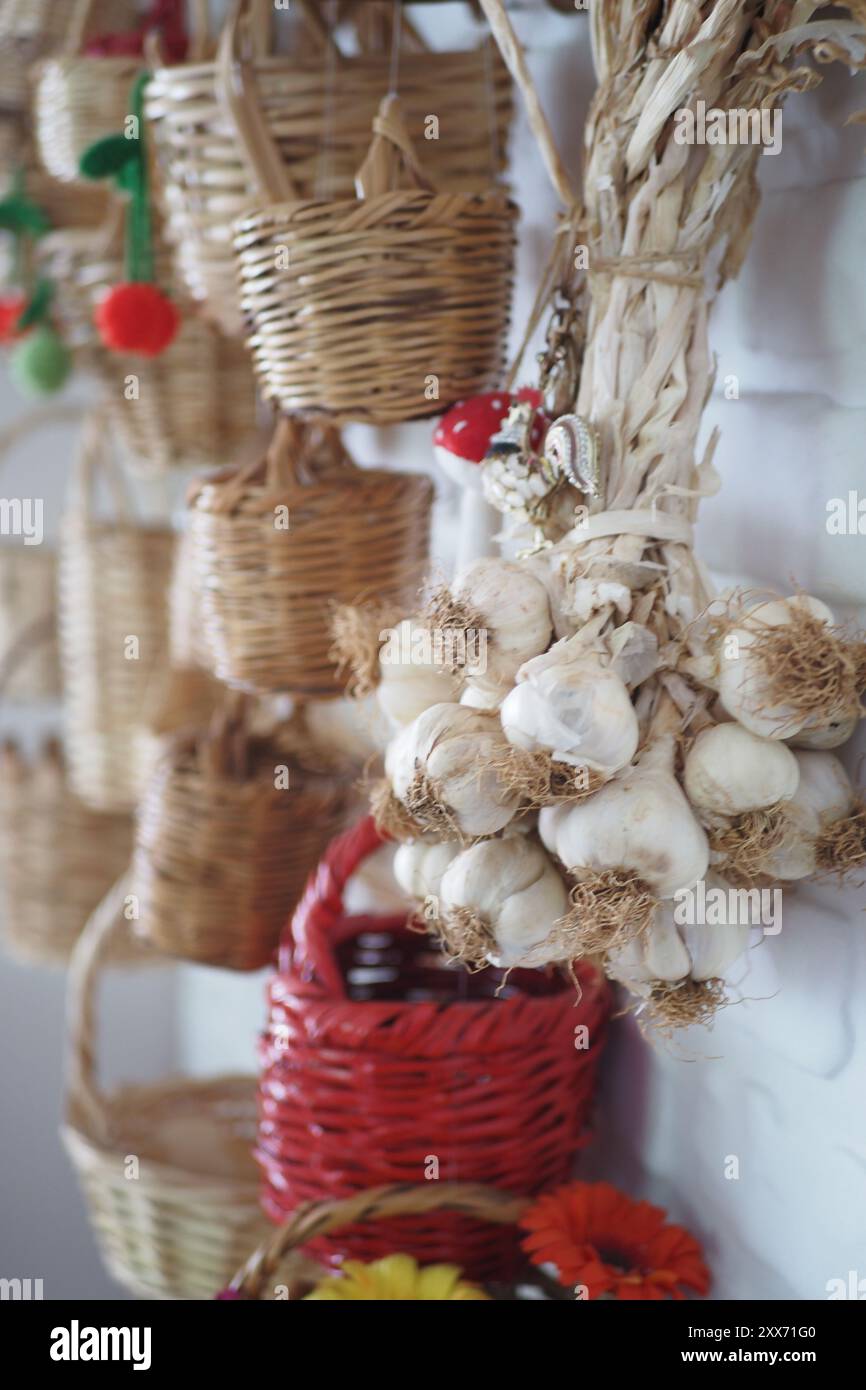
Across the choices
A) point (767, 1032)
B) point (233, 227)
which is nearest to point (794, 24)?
point (233, 227)

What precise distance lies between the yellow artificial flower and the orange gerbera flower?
5cm

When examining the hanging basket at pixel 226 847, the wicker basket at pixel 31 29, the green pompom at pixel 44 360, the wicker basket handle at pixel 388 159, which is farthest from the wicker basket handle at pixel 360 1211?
the wicker basket at pixel 31 29

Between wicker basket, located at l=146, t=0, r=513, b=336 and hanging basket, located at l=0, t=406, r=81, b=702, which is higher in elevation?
wicker basket, located at l=146, t=0, r=513, b=336

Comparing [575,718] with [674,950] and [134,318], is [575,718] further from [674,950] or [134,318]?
[134,318]

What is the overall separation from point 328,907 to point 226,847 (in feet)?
0.74

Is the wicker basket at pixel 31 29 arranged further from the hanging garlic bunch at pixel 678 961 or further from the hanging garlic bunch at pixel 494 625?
the hanging garlic bunch at pixel 678 961

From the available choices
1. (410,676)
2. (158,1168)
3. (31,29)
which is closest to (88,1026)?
(158,1168)

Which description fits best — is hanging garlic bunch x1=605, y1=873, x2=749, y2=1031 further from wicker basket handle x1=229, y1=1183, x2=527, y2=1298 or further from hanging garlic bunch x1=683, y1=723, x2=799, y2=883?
wicker basket handle x1=229, y1=1183, x2=527, y2=1298

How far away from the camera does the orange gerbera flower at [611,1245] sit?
0.68 m

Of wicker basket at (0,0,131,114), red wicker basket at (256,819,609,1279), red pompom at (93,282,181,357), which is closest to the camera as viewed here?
red wicker basket at (256,819,609,1279)

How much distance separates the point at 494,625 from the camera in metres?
0.56

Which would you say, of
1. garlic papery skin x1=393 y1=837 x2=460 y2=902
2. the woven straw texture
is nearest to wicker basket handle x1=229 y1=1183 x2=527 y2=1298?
garlic papery skin x1=393 y1=837 x2=460 y2=902

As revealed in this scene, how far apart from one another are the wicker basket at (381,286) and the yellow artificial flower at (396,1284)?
19.1 inches

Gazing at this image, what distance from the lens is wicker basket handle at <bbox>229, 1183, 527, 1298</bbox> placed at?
2.35ft
